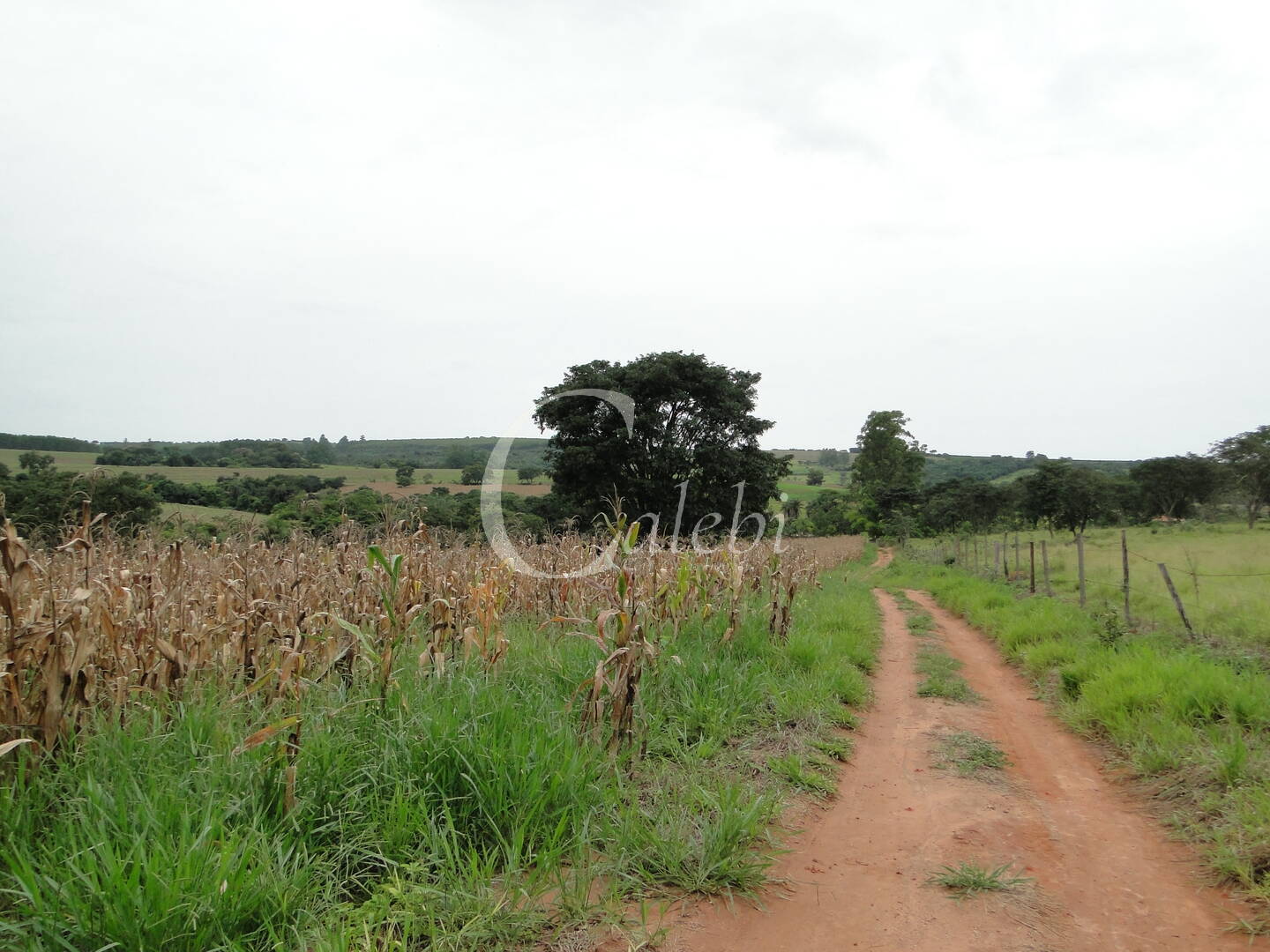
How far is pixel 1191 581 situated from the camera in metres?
13.4

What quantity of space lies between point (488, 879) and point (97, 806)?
64.5 inches

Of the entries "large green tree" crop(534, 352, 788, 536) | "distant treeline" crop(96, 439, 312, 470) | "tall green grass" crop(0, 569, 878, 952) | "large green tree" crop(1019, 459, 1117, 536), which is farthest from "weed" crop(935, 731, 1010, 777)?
A: "large green tree" crop(1019, 459, 1117, 536)

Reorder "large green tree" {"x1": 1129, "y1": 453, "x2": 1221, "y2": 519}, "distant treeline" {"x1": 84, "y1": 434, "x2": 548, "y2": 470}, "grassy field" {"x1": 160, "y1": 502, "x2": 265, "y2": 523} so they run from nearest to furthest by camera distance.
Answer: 1. "grassy field" {"x1": 160, "y1": 502, "x2": 265, "y2": 523}
2. "distant treeline" {"x1": 84, "y1": 434, "x2": 548, "y2": 470}
3. "large green tree" {"x1": 1129, "y1": 453, "x2": 1221, "y2": 519}

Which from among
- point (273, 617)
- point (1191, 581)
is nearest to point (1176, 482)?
point (1191, 581)

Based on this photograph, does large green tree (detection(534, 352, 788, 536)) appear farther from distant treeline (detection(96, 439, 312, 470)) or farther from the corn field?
the corn field

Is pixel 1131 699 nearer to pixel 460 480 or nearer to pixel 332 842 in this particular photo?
pixel 332 842

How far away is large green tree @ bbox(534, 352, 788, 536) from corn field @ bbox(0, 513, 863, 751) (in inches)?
745

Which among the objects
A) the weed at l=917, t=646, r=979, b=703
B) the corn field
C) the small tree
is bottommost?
the weed at l=917, t=646, r=979, b=703

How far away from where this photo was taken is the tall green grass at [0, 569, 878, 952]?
259 cm

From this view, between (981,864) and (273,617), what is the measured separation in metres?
4.82

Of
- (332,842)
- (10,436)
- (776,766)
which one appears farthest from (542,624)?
(10,436)

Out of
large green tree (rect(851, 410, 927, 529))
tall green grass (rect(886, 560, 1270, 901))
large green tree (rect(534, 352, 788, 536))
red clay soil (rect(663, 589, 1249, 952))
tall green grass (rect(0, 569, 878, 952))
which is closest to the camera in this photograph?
tall green grass (rect(0, 569, 878, 952))

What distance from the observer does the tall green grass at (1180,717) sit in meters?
3.93

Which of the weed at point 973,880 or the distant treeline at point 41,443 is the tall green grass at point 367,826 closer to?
the weed at point 973,880
